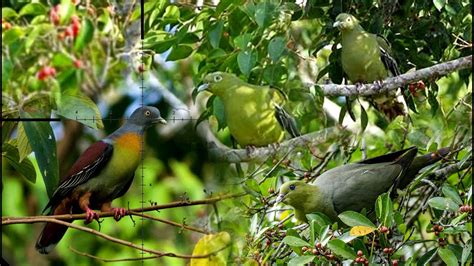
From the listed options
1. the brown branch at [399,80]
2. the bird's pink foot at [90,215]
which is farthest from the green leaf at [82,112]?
the brown branch at [399,80]

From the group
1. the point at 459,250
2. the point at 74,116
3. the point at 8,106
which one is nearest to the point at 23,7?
the point at 8,106

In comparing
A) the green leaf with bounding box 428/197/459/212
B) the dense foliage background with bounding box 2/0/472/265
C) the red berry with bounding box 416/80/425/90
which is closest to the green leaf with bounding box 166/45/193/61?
the dense foliage background with bounding box 2/0/472/265

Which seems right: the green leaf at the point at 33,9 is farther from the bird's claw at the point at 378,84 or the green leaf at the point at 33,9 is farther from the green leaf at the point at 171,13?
the bird's claw at the point at 378,84

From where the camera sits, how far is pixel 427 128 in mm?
1723

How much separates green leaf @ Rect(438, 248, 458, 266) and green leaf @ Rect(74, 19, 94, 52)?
0.86 metres


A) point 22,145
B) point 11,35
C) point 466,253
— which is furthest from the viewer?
point 11,35

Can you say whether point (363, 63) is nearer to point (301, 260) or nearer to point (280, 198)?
point (280, 198)

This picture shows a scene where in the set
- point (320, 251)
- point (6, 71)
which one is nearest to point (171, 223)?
point (320, 251)

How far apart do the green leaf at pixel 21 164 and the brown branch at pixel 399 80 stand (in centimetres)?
41

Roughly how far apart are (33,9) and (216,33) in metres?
0.47

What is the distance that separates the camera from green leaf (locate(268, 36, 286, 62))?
1449mm

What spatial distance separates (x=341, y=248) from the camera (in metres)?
1.23

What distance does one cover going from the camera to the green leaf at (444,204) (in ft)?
4.18

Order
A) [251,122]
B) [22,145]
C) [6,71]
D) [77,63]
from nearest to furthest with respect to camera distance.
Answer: [22,145]
[251,122]
[6,71]
[77,63]
